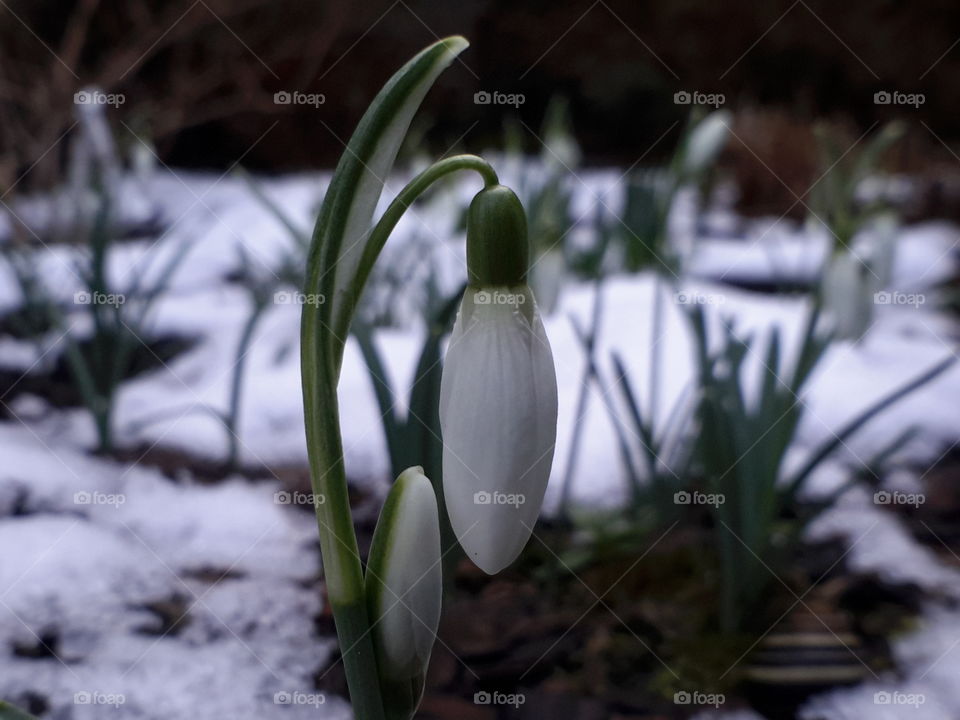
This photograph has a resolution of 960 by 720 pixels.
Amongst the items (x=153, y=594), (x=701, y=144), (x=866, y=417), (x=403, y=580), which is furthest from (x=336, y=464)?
(x=701, y=144)

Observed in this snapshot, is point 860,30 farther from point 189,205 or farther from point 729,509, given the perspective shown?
point 729,509

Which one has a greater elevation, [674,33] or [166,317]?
[674,33]

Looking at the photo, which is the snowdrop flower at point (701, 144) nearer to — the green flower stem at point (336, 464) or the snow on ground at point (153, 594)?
the snow on ground at point (153, 594)

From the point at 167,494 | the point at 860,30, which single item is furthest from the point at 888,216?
the point at 860,30

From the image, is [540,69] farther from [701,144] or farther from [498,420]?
[498,420]

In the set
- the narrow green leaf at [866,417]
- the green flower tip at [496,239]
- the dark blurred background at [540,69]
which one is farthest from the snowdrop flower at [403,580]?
the dark blurred background at [540,69]

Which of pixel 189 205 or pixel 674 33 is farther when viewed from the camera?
pixel 674 33

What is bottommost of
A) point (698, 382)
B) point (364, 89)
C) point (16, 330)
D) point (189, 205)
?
point (698, 382)
